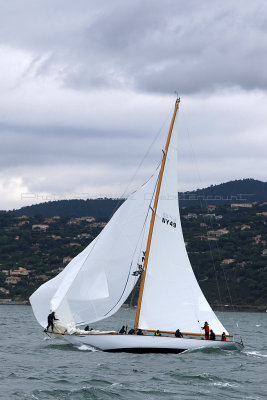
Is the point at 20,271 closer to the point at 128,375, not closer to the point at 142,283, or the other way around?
the point at 142,283

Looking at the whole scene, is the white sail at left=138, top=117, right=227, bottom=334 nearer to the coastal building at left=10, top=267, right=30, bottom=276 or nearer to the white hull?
the white hull

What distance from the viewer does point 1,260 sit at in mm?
190625

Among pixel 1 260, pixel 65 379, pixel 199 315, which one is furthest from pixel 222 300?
pixel 65 379

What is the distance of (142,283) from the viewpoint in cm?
4119

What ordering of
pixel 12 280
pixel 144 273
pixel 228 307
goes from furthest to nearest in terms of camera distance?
pixel 12 280 < pixel 228 307 < pixel 144 273

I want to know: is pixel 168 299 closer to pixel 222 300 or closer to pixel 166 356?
pixel 166 356

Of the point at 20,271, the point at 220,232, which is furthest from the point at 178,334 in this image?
the point at 220,232

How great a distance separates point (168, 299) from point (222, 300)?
110m

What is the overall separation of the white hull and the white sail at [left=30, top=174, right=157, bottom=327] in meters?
1.01

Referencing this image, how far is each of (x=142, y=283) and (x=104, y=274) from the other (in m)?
2.17

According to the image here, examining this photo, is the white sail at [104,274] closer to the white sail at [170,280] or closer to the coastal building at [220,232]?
the white sail at [170,280]

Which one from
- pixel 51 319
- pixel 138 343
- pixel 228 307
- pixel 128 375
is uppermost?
pixel 228 307

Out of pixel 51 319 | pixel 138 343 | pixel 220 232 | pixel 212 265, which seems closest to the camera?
pixel 138 343

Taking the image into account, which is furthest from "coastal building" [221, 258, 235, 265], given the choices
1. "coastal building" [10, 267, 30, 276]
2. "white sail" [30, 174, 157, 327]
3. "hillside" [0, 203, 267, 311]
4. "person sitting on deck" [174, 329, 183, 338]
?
"person sitting on deck" [174, 329, 183, 338]
